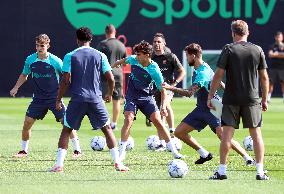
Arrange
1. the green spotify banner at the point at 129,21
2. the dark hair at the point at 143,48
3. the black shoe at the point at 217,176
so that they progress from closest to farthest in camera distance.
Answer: the black shoe at the point at 217,176 < the dark hair at the point at 143,48 < the green spotify banner at the point at 129,21

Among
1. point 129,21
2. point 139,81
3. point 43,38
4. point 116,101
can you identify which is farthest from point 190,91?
point 129,21

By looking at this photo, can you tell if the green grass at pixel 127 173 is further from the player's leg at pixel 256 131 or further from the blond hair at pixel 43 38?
the blond hair at pixel 43 38

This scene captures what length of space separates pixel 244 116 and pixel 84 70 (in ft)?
7.54

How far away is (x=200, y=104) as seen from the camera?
15195 millimetres

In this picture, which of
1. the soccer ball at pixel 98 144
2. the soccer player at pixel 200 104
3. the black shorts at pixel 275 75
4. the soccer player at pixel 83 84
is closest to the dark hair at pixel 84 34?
the soccer player at pixel 83 84

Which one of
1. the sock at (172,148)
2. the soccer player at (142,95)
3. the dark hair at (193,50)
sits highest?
the dark hair at (193,50)

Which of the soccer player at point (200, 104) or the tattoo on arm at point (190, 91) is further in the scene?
the soccer player at point (200, 104)

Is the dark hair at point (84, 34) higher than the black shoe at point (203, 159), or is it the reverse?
the dark hair at point (84, 34)

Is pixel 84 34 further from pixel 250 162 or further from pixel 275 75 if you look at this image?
pixel 275 75

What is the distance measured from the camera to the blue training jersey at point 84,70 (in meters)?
13.8

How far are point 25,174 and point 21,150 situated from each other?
3.02m

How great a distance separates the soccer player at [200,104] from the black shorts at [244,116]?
1.28 m

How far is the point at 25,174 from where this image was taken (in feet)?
44.9

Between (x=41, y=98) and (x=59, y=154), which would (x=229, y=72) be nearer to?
(x=59, y=154)
